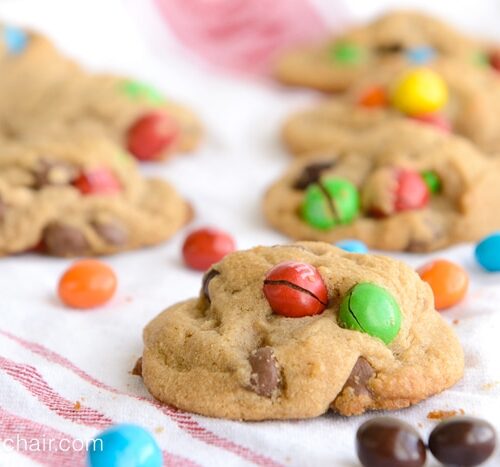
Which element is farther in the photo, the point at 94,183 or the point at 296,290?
the point at 94,183

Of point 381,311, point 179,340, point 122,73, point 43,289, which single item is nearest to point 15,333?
point 43,289

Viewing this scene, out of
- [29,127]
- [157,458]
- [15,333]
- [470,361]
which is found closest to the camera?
[157,458]

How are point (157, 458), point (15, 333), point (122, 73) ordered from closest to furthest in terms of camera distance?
point (157, 458) → point (15, 333) → point (122, 73)

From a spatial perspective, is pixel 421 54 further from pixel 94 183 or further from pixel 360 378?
→ pixel 360 378

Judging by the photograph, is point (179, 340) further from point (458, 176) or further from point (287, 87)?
point (287, 87)

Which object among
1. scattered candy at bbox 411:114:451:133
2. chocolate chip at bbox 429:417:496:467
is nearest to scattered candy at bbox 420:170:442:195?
scattered candy at bbox 411:114:451:133

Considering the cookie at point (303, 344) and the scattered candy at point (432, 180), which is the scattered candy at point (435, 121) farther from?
the cookie at point (303, 344)

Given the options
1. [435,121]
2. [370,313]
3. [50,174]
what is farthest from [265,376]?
[435,121]

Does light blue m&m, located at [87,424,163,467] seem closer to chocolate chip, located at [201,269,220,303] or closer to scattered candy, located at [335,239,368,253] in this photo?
chocolate chip, located at [201,269,220,303]
